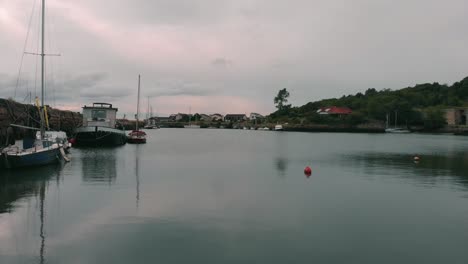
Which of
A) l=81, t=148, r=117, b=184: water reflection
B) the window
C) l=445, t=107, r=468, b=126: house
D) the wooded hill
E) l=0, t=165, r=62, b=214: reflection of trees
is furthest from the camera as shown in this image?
l=445, t=107, r=468, b=126: house

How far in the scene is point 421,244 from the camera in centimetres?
1141

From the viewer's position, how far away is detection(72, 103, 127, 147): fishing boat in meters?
49.8

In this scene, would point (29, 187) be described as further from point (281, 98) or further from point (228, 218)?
point (281, 98)

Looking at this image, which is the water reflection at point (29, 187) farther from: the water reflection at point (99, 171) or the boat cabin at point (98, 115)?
the boat cabin at point (98, 115)

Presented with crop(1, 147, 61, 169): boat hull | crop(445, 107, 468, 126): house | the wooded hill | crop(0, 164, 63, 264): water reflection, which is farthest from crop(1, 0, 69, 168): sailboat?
crop(445, 107, 468, 126): house

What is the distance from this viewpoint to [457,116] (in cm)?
14738

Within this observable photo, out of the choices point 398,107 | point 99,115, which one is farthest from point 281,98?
point 99,115

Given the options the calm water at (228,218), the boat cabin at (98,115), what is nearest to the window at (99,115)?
the boat cabin at (98,115)

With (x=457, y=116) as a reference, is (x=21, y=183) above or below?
below

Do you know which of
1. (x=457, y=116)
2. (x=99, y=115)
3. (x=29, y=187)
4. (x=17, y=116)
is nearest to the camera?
(x=29, y=187)

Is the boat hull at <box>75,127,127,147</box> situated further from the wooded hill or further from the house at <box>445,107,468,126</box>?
the house at <box>445,107,468,126</box>

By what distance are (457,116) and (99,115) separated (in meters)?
143

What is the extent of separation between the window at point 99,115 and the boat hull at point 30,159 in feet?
80.1

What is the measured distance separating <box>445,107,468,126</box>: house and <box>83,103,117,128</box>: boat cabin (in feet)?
454
